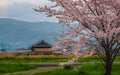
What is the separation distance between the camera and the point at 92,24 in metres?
16.6

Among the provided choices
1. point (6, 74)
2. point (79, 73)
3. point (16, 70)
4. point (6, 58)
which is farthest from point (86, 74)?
point (6, 58)

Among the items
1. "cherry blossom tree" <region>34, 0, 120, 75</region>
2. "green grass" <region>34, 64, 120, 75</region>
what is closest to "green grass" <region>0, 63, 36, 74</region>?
"green grass" <region>34, 64, 120, 75</region>

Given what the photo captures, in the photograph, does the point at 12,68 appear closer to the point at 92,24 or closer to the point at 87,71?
the point at 87,71

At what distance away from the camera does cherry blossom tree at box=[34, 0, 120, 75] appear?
54.0 feet

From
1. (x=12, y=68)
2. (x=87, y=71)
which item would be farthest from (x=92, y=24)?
(x=12, y=68)

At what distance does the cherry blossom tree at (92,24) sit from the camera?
1647cm

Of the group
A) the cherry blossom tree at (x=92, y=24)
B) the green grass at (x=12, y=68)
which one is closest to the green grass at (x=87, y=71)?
the green grass at (x=12, y=68)

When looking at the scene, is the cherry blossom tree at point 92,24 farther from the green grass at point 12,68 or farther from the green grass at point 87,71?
the green grass at point 12,68

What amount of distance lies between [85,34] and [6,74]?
13.1 metres

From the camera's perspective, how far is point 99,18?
16.4 meters

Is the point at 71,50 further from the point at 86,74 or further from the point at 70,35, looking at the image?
the point at 86,74

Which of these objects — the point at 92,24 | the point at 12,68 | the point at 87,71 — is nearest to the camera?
the point at 92,24

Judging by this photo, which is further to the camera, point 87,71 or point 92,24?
point 87,71

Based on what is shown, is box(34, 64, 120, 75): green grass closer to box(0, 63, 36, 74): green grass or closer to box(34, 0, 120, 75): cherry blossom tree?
box(0, 63, 36, 74): green grass
